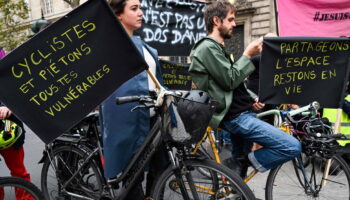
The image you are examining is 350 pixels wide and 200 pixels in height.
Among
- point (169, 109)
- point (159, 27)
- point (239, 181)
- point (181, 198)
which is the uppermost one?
point (159, 27)

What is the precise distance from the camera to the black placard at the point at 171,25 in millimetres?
4758

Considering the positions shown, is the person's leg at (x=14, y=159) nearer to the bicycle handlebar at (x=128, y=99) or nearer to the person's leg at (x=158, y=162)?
the person's leg at (x=158, y=162)

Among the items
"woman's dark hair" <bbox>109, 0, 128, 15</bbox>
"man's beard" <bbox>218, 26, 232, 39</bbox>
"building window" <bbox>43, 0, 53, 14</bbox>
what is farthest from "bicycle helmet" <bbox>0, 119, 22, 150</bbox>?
"building window" <bbox>43, 0, 53, 14</bbox>

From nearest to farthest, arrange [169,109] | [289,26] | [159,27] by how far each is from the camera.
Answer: [169,109] → [289,26] → [159,27]

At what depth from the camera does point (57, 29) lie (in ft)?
6.50

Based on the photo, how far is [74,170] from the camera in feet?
10.4

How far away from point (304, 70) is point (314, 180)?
98 cm

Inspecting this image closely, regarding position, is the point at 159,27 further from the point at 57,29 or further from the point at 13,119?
the point at 57,29

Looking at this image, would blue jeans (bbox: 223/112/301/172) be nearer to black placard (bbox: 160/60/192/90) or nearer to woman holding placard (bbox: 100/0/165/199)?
woman holding placard (bbox: 100/0/165/199)

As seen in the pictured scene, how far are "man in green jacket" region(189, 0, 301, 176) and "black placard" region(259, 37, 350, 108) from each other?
0.22m

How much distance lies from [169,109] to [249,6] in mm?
14800

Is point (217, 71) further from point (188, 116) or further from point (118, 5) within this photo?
point (118, 5)

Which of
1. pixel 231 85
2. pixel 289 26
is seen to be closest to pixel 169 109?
A: pixel 231 85

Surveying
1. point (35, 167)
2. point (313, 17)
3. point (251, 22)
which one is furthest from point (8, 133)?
point (251, 22)
